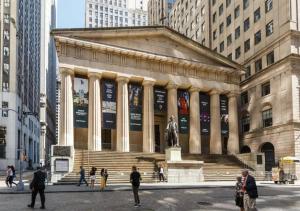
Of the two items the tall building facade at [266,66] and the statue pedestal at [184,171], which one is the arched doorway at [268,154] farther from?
the statue pedestal at [184,171]

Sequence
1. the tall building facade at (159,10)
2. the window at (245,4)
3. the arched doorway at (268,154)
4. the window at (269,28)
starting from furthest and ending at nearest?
the tall building facade at (159,10) < the window at (245,4) < the window at (269,28) < the arched doorway at (268,154)

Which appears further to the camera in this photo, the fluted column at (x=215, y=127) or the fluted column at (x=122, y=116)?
the fluted column at (x=215, y=127)

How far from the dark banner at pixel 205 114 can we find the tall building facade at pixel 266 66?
6.26 meters

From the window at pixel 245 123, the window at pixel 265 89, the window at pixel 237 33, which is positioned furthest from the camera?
the window at pixel 237 33

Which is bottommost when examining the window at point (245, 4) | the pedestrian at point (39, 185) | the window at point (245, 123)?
the pedestrian at point (39, 185)

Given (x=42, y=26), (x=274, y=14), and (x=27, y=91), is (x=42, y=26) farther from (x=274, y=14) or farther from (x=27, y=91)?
(x=274, y=14)

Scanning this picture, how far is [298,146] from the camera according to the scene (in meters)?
44.5

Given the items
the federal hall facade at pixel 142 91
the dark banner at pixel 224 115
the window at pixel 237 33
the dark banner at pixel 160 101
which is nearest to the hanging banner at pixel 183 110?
the federal hall facade at pixel 142 91

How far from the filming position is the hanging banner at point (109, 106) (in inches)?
1801

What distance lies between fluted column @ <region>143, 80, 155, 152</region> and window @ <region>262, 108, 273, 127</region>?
14.8 metres

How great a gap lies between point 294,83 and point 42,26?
99666mm

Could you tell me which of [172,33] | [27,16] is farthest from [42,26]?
[172,33]

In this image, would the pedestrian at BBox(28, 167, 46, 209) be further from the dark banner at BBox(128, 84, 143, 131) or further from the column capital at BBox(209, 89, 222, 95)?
the column capital at BBox(209, 89, 222, 95)

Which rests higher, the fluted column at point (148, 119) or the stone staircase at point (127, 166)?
the fluted column at point (148, 119)
